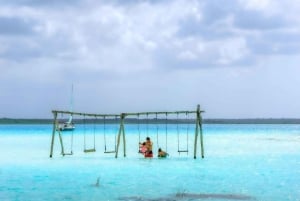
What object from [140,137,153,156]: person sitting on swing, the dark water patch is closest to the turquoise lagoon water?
the dark water patch

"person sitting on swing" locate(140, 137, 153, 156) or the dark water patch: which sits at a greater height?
"person sitting on swing" locate(140, 137, 153, 156)

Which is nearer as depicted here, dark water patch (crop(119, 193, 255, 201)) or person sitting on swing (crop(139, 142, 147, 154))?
dark water patch (crop(119, 193, 255, 201))

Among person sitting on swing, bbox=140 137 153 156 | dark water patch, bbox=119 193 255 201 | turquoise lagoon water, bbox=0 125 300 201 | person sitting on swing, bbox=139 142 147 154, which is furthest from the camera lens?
person sitting on swing, bbox=139 142 147 154

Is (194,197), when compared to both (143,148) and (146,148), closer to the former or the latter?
(146,148)

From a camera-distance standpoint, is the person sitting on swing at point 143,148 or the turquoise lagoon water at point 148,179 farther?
the person sitting on swing at point 143,148

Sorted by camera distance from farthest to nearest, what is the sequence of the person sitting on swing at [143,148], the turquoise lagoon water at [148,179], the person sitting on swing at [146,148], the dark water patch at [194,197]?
1. the person sitting on swing at [143,148]
2. the person sitting on swing at [146,148]
3. the turquoise lagoon water at [148,179]
4. the dark water patch at [194,197]

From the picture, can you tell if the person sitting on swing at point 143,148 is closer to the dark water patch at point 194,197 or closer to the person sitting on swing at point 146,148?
the person sitting on swing at point 146,148

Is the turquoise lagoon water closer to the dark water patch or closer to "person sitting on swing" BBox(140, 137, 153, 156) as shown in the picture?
the dark water patch

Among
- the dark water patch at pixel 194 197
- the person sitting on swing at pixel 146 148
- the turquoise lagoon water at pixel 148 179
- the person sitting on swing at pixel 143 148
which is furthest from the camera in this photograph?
the person sitting on swing at pixel 143 148

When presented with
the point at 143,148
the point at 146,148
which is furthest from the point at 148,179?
the point at 143,148

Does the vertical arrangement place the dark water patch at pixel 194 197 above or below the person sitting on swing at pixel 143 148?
below

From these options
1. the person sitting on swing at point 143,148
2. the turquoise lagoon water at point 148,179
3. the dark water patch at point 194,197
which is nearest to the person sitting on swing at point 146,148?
the person sitting on swing at point 143,148

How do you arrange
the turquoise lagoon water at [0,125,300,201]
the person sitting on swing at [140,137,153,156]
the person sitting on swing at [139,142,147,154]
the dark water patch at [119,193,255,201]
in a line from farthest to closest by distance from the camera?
1. the person sitting on swing at [139,142,147,154]
2. the person sitting on swing at [140,137,153,156]
3. the turquoise lagoon water at [0,125,300,201]
4. the dark water patch at [119,193,255,201]

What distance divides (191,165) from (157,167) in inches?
81.9
